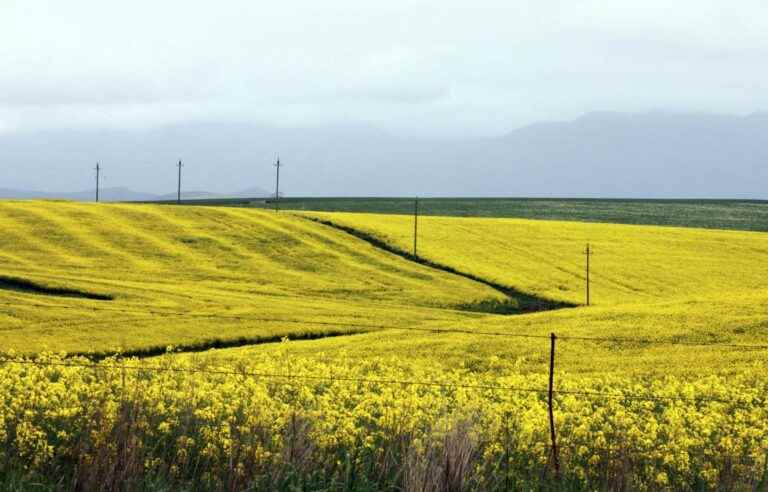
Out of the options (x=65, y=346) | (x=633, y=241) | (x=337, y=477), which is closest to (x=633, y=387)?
(x=337, y=477)

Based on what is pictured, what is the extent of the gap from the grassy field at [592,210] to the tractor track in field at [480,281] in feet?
172

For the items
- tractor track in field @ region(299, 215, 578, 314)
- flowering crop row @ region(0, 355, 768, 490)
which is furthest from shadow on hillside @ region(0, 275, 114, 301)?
flowering crop row @ region(0, 355, 768, 490)

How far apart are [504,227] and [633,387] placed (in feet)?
211

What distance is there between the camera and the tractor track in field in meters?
57.5

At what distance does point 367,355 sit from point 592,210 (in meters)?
112

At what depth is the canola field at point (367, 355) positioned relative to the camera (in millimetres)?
10609

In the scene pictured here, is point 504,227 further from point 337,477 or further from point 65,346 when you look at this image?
point 337,477

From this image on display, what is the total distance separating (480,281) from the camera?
63.3 meters

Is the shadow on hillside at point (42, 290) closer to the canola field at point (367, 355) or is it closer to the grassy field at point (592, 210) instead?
the canola field at point (367, 355)

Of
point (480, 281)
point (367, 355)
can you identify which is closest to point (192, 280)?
point (480, 281)

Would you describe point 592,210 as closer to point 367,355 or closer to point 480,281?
point 480,281

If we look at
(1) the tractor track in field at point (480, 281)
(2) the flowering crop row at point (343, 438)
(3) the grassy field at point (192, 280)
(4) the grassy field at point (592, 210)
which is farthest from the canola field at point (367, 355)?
(4) the grassy field at point (592, 210)

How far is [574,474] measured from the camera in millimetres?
11617

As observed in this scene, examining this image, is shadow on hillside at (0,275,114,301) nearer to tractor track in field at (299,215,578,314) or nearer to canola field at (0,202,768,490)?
canola field at (0,202,768,490)
